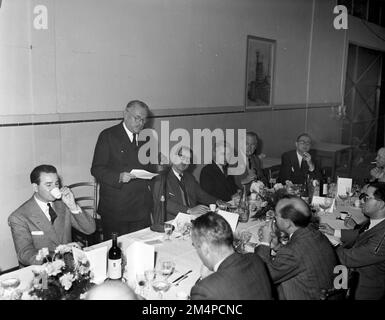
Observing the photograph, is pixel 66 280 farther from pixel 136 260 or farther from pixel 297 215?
pixel 297 215

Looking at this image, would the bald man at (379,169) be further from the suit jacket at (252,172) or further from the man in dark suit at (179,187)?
the man in dark suit at (179,187)

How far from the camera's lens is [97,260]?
2248mm

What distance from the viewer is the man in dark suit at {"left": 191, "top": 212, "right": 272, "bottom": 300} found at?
182 cm

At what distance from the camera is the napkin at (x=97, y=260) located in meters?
2.20

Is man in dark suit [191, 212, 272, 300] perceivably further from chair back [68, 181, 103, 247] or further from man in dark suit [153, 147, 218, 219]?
chair back [68, 181, 103, 247]

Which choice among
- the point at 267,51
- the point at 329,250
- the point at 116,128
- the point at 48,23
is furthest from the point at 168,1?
the point at 329,250

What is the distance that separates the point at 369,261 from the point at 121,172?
7.90 feet

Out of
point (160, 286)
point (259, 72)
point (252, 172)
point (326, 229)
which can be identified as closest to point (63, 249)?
point (160, 286)

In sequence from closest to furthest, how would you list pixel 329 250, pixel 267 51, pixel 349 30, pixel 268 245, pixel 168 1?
pixel 329 250, pixel 268 245, pixel 168 1, pixel 267 51, pixel 349 30

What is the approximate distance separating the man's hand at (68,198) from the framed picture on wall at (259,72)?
15.1ft

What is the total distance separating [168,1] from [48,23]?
6.08ft

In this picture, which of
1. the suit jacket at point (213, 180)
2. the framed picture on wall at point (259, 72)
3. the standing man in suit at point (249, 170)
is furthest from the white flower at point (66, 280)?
the framed picture on wall at point (259, 72)

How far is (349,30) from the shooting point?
9250 millimetres

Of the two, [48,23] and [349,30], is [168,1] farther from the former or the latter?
[349,30]
